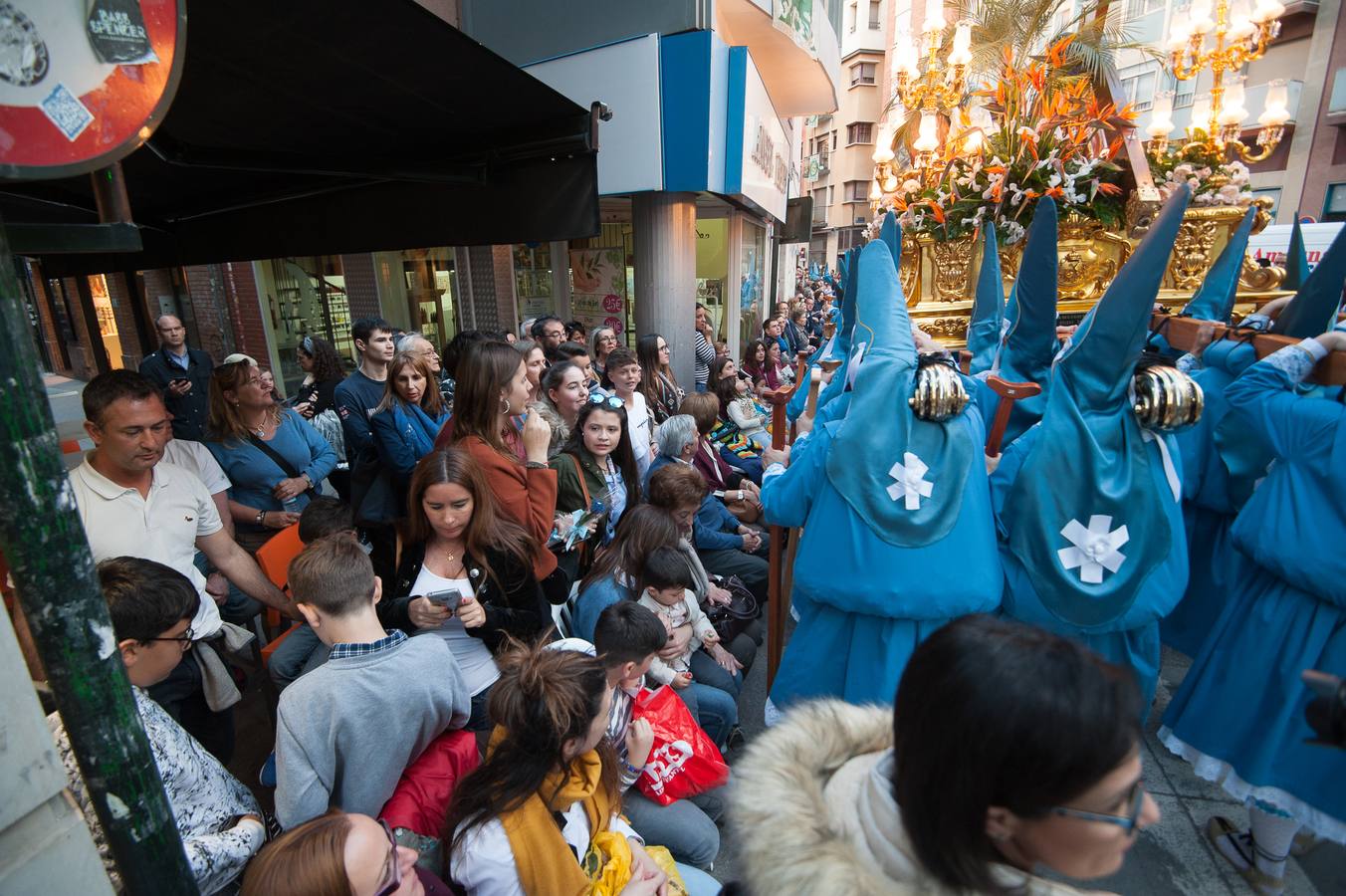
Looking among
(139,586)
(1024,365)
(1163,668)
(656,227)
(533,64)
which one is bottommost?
(1163,668)

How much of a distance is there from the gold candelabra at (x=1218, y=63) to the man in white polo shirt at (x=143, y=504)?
622 cm

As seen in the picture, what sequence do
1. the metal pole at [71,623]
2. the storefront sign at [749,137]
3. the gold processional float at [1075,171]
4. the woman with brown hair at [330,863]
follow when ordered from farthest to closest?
1. the storefront sign at [749,137]
2. the gold processional float at [1075,171]
3. the woman with brown hair at [330,863]
4. the metal pole at [71,623]

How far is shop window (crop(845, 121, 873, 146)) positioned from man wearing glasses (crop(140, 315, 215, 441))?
33581 millimetres

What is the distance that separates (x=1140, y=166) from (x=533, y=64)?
5.42 metres

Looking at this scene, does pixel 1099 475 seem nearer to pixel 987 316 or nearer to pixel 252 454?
pixel 987 316

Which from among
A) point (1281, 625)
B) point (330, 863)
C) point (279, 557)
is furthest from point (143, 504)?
point (1281, 625)

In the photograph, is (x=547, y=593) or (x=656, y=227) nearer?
(x=547, y=593)

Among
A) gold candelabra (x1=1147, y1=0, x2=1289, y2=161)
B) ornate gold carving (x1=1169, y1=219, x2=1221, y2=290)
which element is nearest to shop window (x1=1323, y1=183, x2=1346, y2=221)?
gold candelabra (x1=1147, y1=0, x2=1289, y2=161)

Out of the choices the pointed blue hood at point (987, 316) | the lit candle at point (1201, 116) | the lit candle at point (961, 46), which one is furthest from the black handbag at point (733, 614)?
the lit candle at point (1201, 116)

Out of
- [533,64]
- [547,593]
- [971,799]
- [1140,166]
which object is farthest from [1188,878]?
[533,64]

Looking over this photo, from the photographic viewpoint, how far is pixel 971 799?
82 cm

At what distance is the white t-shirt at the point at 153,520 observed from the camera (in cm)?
205

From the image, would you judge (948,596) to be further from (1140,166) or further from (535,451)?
Answer: (1140,166)

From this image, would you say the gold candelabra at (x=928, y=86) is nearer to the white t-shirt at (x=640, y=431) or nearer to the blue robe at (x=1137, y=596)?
the white t-shirt at (x=640, y=431)
